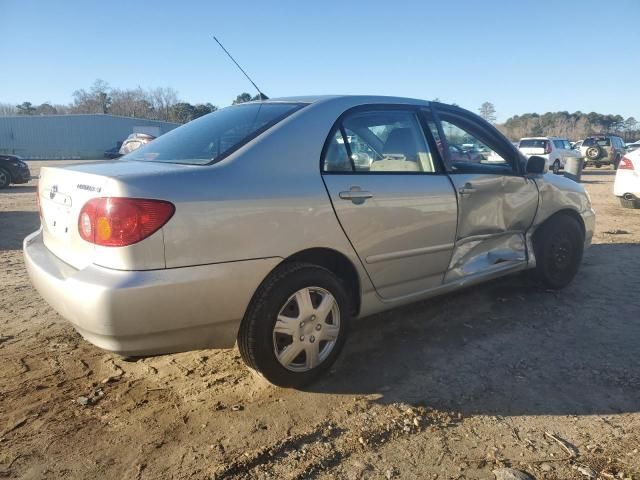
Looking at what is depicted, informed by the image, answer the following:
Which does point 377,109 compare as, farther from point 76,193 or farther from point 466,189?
point 76,193

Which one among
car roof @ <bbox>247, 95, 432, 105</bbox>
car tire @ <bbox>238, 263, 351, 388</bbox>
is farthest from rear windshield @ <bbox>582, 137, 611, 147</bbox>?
car tire @ <bbox>238, 263, 351, 388</bbox>

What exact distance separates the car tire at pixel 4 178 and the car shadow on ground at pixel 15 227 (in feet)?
20.4

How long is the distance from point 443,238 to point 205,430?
A: 6.42ft

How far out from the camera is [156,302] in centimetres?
215

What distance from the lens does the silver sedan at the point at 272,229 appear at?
2.18 metres

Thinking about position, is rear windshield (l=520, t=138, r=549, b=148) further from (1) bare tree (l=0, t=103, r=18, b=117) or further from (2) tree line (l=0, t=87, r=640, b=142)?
(1) bare tree (l=0, t=103, r=18, b=117)

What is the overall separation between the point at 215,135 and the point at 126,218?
3.19 ft

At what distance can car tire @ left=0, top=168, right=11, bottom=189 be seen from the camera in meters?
14.4

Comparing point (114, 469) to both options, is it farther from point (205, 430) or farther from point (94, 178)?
point (94, 178)

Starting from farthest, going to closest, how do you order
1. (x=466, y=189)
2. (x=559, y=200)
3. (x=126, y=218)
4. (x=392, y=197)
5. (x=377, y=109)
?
1. (x=559, y=200)
2. (x=466, y=189)
3. (x=377, y=109)
4. (x=392, y=197)
5. (x=126, y=218)

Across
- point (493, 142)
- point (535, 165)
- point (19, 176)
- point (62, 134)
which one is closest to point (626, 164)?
point (535, 165)

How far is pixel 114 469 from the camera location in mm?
2123

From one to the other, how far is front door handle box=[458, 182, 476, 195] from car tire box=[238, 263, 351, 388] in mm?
1227

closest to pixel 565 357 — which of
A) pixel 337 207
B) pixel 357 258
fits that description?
pixel 357 258
